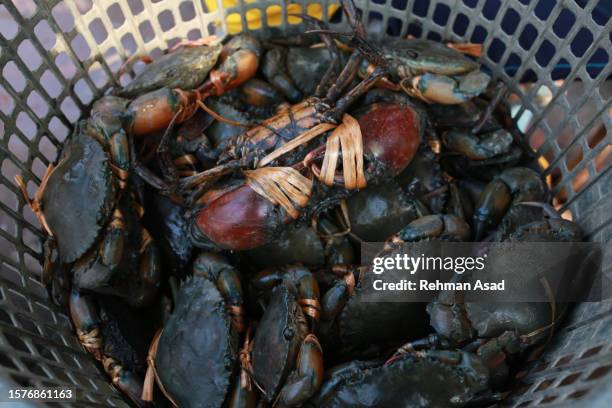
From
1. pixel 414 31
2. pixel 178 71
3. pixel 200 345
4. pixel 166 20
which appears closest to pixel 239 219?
pixel 200 345

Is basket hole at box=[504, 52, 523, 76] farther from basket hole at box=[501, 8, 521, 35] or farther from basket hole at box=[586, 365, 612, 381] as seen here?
basket hole at box=[586, 365, 612, 381]

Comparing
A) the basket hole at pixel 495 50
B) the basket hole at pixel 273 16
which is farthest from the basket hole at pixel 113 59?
the basket hole at pixel 495 50

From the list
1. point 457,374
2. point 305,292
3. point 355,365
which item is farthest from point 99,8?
point 457,374

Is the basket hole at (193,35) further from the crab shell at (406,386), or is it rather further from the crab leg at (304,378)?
the crab shell at (406,386)

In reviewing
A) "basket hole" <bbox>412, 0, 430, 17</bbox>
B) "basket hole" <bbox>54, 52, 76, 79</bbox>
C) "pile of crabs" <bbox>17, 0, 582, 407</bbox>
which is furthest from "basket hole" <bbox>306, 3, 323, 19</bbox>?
"basket hole" <bbox>54, 52, 76, 79</bbox>

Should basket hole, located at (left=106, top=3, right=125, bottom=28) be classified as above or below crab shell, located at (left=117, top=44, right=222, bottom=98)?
below

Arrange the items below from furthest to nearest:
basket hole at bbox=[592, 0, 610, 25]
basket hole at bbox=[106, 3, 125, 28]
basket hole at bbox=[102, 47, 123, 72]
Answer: basket hole at bbox=[106, 3, 125, 28] → basket hole at bbox=[102, 47, 123, 72] → basket hole at bbox=[592, 0, 610, 25]

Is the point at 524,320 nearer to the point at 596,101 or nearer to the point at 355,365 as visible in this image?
the point at 355,365

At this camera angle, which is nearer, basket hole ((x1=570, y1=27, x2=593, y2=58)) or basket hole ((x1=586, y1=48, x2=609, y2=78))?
basket hole ((x1=586, y1=48, x2=609, y2=78))
